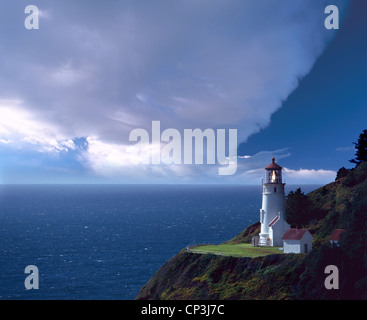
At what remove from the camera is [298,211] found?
4888 cm

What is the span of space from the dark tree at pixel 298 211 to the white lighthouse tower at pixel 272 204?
2309 mm

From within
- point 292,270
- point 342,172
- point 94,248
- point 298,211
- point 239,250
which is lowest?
point 94,248

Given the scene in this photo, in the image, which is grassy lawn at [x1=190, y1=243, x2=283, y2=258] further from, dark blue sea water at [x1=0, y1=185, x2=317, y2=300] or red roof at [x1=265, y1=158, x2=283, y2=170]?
dark blue sea water at [x1=0, y1=185, x2=317, y2=300]

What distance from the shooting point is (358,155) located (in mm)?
53469

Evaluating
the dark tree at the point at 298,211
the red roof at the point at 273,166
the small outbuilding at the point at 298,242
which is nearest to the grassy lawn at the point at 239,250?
the small outbuilding at the point at 298,242

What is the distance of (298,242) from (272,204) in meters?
9.97

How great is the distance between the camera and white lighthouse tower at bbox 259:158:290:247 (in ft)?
152

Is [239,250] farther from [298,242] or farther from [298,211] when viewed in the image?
[298,211]

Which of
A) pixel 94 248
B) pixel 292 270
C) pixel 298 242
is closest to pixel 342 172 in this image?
pixel 298 242

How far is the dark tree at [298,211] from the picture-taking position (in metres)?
48.7

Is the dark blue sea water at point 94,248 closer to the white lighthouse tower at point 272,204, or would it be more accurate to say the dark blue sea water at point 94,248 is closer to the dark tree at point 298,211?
the white lighthouse tower at point 272,204

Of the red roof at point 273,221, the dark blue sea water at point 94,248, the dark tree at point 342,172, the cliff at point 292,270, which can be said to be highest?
the dark tree at point 342,172
